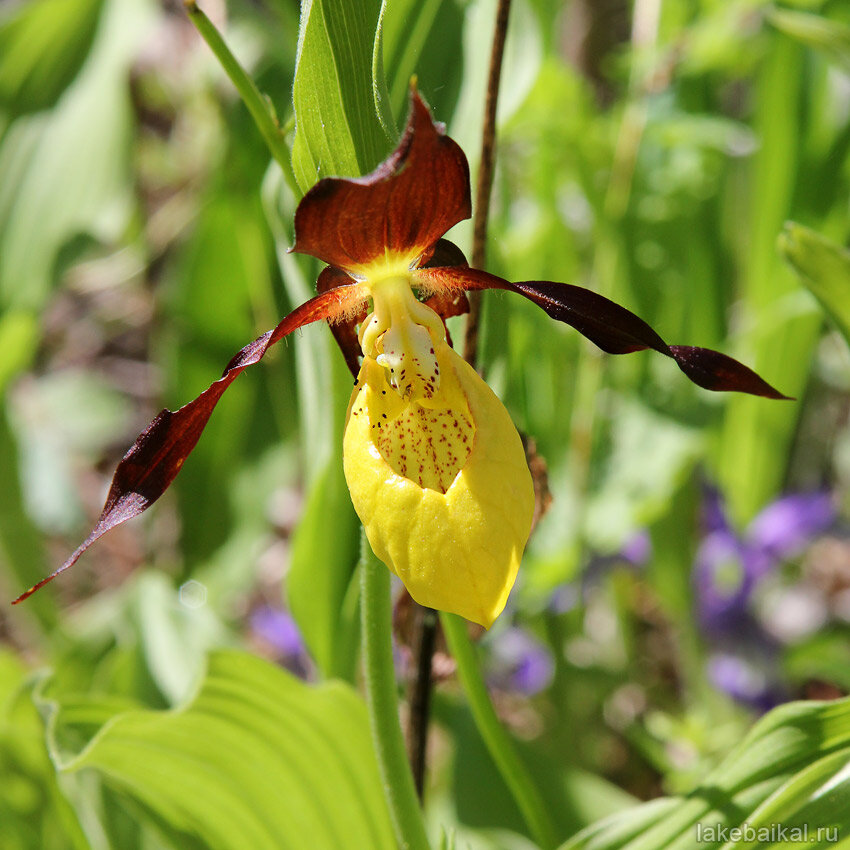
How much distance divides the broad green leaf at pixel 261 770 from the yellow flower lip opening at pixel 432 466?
11.4 inches

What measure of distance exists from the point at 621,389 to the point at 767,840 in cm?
86

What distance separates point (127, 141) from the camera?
59.6 inches

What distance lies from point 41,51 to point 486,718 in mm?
1387

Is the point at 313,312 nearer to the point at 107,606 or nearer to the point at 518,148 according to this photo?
the point at 107,606

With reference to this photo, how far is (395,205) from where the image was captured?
50 cm

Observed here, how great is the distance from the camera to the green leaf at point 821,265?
696 millimetres

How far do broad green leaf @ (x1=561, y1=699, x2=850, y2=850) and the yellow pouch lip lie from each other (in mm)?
302

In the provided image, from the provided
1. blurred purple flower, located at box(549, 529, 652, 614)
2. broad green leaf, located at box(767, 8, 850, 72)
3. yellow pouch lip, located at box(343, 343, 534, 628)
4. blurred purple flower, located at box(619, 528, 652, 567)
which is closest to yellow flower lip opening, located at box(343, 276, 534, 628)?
yellow pouch lip, located at box(343, 343, 534, 628)

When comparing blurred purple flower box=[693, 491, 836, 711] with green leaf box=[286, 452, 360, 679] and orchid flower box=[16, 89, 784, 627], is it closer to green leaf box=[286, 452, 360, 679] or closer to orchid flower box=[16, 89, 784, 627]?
green leaf box=[286, 452, 360, 679]

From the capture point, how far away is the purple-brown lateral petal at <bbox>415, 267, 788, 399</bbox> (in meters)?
0.56

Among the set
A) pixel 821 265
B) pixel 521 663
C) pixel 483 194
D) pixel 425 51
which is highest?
pixel 425 51

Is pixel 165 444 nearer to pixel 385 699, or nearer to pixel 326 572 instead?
pixel 385 699

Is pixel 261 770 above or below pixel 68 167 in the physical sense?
below

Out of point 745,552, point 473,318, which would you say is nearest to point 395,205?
point 473,318
